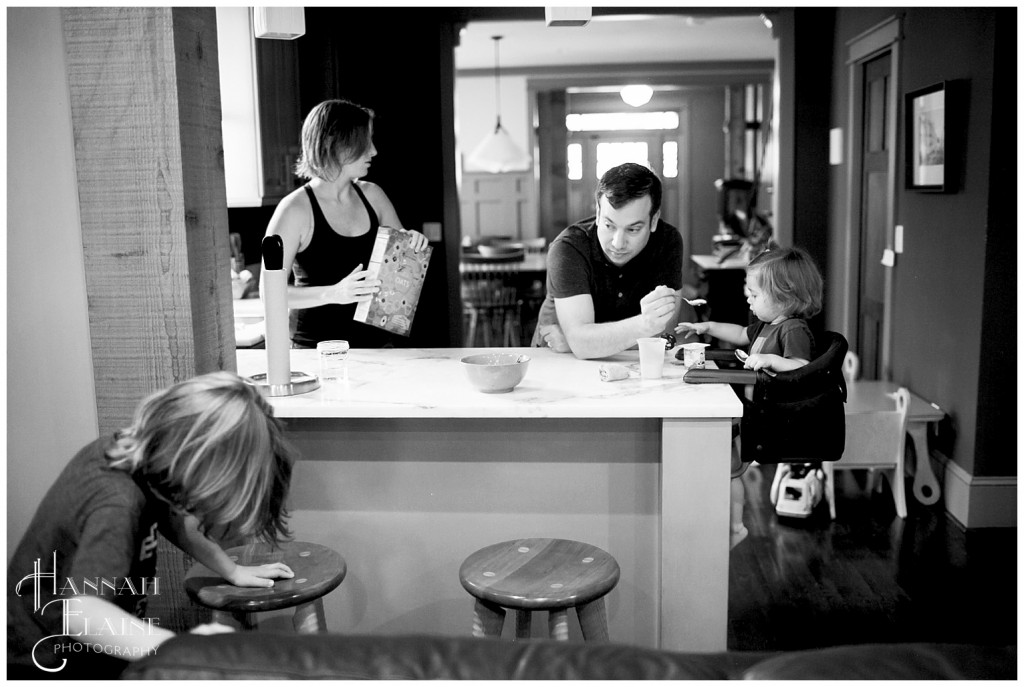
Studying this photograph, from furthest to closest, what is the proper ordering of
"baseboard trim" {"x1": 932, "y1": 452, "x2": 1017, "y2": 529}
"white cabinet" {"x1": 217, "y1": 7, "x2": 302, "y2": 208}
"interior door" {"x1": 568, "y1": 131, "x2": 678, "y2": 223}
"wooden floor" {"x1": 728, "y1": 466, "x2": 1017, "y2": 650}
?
"interior door" {"x1": 568, "y1": 131, "x2": 678, "y2": 223}
"white cabinet" {"x1": 217, "y1": 7, "x2": 302, "y2": 208}
"baseboard trim" {"x1": 932, "y1": 452, "x2": 1017, "y2": 529}
"wooden floor" {"x1": 728, "y1": 466, "x2": 1017, "y2": 650}

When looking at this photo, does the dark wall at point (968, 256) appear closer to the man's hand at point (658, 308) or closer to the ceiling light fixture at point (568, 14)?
the man's hand at point (658, 308)

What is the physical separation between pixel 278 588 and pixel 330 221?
4.81ft

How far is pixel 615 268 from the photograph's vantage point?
2730 mm

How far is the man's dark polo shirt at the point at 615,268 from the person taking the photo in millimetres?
2686

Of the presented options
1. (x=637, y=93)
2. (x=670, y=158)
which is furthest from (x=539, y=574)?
(x=670, y=158)

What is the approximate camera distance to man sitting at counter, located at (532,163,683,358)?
254 cm

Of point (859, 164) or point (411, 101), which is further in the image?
point (411, 101)

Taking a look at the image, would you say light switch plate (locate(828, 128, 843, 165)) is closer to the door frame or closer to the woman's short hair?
the door frame

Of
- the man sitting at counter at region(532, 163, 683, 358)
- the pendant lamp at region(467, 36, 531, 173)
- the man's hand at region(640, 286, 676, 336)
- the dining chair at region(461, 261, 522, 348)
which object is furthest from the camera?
the pendant lamp at region(467, 36, 531, 173)

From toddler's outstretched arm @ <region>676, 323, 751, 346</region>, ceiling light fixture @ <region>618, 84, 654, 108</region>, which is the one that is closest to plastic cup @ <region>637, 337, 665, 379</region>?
toddler's outstretched arm @ <region>676, 323, 751, 346</region>

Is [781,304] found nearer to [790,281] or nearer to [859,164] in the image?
[790,281]

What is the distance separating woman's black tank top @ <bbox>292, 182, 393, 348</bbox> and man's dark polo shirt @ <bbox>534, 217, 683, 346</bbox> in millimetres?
632

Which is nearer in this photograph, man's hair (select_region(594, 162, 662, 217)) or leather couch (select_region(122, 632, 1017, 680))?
leather couch (select_region(122, 632, 1017, 680))

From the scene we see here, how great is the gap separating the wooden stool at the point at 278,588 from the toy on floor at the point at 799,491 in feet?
7.58
